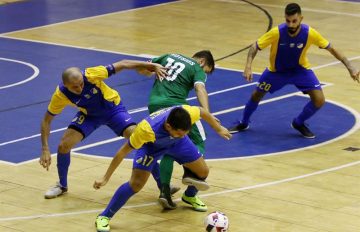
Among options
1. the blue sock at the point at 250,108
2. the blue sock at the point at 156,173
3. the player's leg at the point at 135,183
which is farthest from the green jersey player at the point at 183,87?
the blue sock at the point at 250,108

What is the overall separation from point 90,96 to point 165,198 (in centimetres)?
179

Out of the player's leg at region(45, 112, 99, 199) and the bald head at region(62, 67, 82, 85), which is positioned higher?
the bald head at region(62, 67, 82, 85)

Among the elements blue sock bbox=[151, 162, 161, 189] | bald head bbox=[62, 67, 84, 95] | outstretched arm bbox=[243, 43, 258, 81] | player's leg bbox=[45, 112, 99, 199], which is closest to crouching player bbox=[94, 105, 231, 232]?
blue sock bbox=[151, 162, 161, 189]

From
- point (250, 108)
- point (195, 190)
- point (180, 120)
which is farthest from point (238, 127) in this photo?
point (180, 120)

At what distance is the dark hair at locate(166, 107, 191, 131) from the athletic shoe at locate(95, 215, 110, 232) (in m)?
1.63

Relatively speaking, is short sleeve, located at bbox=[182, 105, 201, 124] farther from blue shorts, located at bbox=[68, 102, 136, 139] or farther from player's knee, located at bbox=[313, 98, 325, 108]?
player's knee, located at bbox=[313, 98, 325, 108]

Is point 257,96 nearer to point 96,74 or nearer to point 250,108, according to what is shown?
point 250,108

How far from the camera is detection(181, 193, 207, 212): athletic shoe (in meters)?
14.1

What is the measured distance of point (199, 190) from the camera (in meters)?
14.0

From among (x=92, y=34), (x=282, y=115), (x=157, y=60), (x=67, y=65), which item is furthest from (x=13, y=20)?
(x=157, y=60)

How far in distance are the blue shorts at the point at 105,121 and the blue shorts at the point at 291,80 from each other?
405 centimetres

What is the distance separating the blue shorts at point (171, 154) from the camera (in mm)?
13266

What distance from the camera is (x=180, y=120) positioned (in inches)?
496

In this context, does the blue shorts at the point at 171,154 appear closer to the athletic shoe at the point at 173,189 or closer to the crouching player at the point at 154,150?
the crouching player at the point at 154,150
